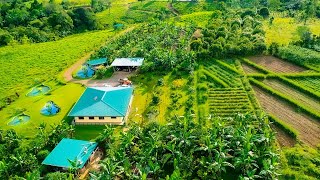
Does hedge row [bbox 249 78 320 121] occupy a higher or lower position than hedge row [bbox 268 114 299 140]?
higher

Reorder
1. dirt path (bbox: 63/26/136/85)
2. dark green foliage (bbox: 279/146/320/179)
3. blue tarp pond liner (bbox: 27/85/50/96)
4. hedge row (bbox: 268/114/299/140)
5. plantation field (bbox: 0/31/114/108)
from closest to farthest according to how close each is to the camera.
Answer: dark green foliage (bbox: 279/146/320/179) < hedge row (bbox: 268/114/299/140) < blue tarp pond liner (bbox: 27/85/50/96) < dirt path (bbox: 63/26/136/85) < plantation field (bbox: 0/31/114/108)

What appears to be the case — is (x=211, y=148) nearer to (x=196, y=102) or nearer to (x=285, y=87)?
(x=196, y=102)

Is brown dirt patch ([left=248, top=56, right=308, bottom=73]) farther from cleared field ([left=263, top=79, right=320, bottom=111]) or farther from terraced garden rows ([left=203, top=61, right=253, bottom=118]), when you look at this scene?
terraced garden rows ([left=203, top=61, right=253, bottom=118])

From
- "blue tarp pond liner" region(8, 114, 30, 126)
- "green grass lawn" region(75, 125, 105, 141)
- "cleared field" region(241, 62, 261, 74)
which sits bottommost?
"blue tarp pond liner" region(8, 114, 30, 126)

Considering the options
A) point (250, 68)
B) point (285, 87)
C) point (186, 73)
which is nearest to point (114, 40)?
point (186, 73)

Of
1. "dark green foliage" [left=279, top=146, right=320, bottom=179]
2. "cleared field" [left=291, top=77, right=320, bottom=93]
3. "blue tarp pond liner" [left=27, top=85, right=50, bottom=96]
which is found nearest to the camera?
"dark green foliage" [left=279, top=146, right=320, bottom=179]

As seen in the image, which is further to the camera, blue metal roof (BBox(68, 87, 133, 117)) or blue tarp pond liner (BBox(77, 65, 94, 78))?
blue tarp pond liner (BBox(77, 65, 94, 78))

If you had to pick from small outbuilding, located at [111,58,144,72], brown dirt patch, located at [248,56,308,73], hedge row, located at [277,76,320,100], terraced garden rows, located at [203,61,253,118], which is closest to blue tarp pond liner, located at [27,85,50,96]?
small outbuilding, located at [111,58,144,72]
